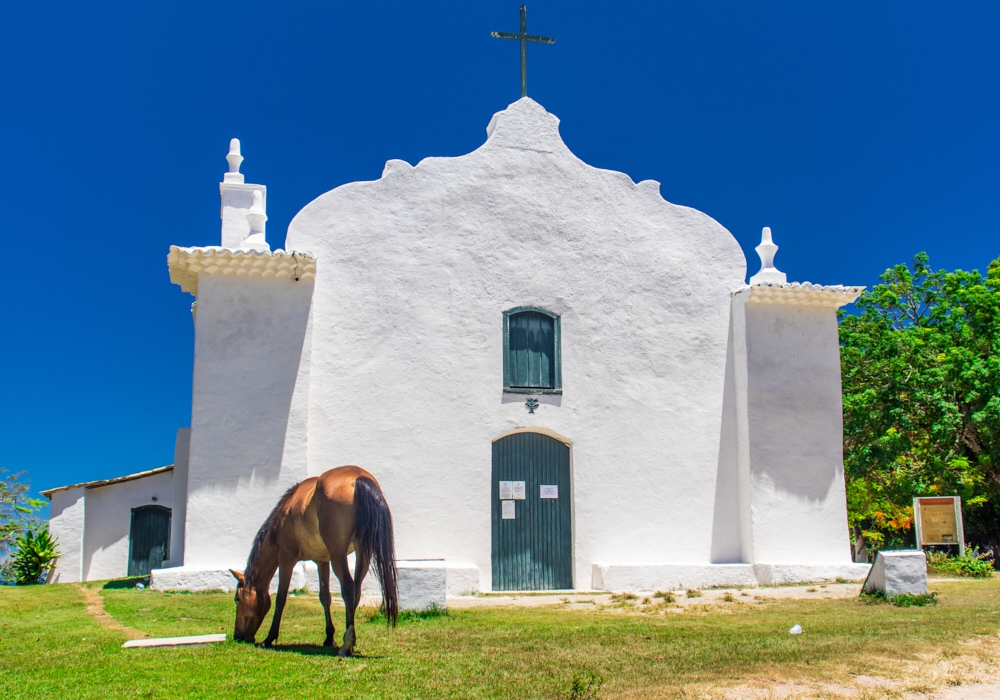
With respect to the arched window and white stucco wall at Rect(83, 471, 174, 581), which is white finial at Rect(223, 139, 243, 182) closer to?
the arched window

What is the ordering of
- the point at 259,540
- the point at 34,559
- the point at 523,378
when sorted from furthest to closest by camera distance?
1. the point at 34,559
2. the point at 523,378
3. the point at 259,540

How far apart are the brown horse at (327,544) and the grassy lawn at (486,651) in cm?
38

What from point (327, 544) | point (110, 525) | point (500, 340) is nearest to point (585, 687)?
point (327, 544)

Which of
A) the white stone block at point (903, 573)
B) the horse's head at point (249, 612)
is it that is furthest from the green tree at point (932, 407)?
the horse's head at point (249, 612)

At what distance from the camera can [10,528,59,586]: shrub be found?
17562 mm

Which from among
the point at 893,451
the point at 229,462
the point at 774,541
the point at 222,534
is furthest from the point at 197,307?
the point at 893,451

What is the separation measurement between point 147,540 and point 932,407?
17387 mm

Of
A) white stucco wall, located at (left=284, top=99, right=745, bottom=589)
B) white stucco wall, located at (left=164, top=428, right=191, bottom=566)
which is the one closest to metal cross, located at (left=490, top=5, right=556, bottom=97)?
white stucco wall, located at (left=284, top=99, right=745, bottom=589)

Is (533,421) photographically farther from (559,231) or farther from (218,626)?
(218,626)

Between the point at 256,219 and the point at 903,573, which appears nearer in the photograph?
the point at 903,573

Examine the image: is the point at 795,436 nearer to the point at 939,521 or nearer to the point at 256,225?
the point at 939,521

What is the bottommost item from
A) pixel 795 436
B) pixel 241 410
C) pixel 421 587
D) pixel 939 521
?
pixel 421 587

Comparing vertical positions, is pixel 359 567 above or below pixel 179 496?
below

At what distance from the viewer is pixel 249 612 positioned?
779 centimetres
